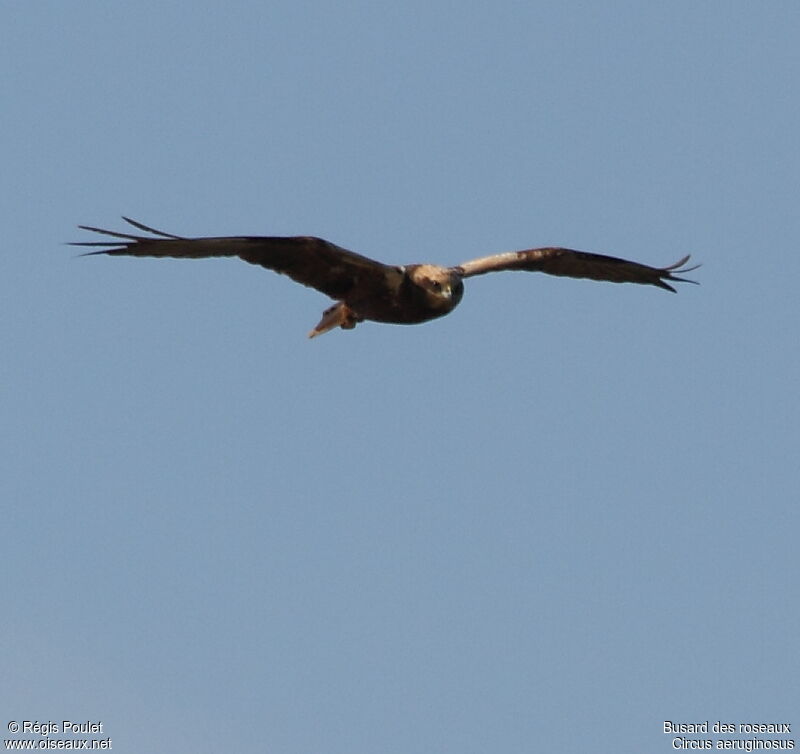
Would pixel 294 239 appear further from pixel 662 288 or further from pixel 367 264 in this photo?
pixel 662 288

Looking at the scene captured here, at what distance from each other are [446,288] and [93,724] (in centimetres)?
549

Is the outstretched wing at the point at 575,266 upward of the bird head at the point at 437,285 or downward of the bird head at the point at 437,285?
upward

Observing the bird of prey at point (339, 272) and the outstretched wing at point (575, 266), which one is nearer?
the bird of prey at point (339, 272)

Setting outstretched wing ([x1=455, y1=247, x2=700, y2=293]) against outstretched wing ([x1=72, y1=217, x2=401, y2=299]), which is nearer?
outstretched wing ([x1=72, y1=217, x2=401, y2=299])

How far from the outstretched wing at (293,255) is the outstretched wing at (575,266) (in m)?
1.38

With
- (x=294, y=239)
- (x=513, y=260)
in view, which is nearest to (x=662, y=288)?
(x=513, y=260)

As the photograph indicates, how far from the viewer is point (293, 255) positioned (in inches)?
696

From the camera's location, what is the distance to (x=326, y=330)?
18781 mm

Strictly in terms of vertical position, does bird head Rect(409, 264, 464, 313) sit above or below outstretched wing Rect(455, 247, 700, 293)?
below

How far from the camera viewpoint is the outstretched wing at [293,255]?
16875 millimetres

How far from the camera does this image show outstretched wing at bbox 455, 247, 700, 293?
19484mm

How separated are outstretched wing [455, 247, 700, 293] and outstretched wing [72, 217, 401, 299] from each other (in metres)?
1.38

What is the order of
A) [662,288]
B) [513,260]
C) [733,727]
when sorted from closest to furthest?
[733,727] → [513,260] → [662,288]

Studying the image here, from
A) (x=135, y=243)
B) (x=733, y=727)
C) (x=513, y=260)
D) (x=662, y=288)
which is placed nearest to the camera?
(x=135, y=243)
